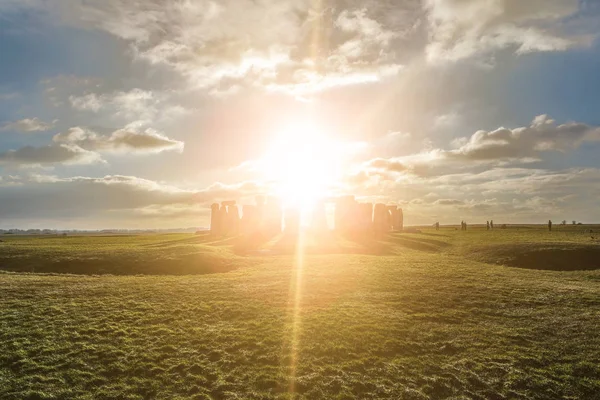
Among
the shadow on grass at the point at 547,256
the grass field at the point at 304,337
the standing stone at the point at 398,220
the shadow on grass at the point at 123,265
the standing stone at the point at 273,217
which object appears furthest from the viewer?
the standing stone at the point at 398,220

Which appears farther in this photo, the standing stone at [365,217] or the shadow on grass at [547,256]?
the standing stone at [365,217]

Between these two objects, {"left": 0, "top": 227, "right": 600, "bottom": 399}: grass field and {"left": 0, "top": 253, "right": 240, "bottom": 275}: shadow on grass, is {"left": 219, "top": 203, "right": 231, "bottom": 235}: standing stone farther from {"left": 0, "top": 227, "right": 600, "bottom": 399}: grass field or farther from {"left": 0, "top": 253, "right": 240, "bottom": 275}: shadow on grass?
{"left": 0, "top": 227, "right": 600, "bottom": 399}: grass field

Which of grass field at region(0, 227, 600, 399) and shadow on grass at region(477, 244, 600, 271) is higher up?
shadow on grass at region(477, 244, 600, 271)

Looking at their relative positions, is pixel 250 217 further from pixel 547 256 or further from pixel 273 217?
pixel 547 256

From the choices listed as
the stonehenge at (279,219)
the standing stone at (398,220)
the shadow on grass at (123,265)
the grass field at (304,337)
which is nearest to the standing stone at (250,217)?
the stonehenge at (279,219)

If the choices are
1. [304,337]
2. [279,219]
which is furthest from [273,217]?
[304,337]

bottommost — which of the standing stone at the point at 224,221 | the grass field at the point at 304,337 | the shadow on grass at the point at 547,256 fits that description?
the grass field at the point at 304,337

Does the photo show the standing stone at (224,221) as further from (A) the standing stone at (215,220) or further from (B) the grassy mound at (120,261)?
(B) the grassy mound at (120,261)

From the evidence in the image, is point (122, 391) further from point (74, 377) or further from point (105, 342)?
point (105, 342)

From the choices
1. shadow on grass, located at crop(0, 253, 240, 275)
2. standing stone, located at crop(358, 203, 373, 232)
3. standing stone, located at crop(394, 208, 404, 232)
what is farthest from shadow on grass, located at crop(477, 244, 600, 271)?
standing stone, located at crop(394, 208, 404, 232)

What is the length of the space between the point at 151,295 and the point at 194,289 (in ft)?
11.6

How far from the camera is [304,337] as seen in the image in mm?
21078

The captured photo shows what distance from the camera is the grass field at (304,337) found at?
1662cm

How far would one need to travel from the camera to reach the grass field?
54.5 feet
